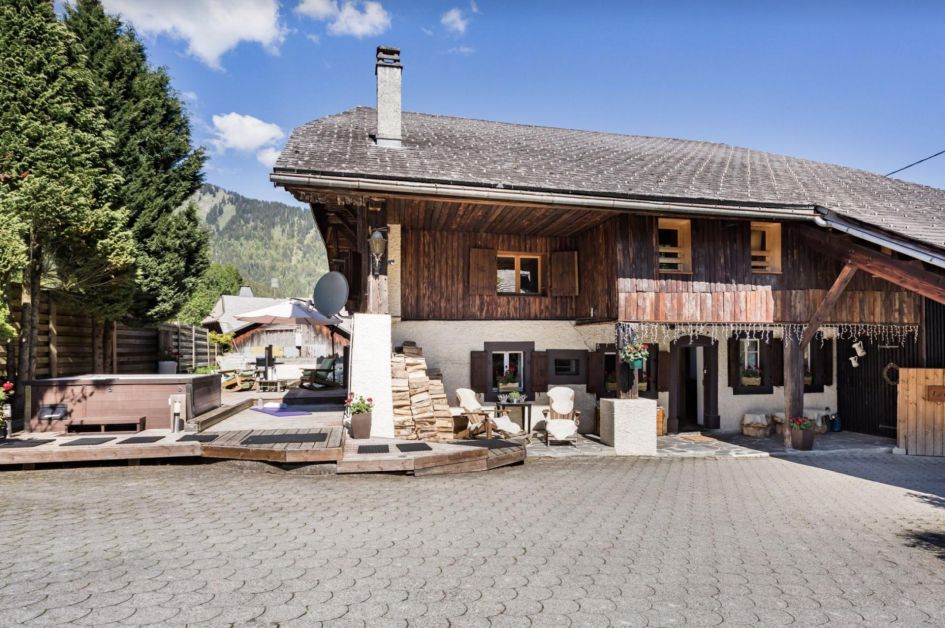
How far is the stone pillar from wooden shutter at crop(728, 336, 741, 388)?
13.0 feet

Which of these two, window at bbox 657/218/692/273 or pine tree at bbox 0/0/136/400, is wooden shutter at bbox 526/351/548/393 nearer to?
window at bbox 657/218/692/273

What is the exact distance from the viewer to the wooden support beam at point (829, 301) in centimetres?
1009

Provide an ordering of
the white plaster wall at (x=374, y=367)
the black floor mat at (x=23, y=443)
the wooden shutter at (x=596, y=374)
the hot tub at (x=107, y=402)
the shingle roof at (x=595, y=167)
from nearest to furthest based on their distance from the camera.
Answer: the black floor mat at (x=23, y=443), the hot tub at (x=107, y=402), the white plaster wall at (x=374, y=367), the shingle roof at (x=595, y=167), the wooden shutter at (x=596, y=374)

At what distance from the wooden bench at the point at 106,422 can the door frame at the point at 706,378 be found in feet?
35.5

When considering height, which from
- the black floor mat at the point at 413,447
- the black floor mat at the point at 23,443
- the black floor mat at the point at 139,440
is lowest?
the black floor mat at the point at 413,447

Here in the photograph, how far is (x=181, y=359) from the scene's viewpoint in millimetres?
18188

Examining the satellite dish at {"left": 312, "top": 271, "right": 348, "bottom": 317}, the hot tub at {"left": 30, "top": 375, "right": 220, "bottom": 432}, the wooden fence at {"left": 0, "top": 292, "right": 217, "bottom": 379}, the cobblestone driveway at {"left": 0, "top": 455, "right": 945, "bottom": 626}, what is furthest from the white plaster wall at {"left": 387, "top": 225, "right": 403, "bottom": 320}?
the wooden fence at {"left": 0, "top": 292, "right": 217, "bottom": 379}

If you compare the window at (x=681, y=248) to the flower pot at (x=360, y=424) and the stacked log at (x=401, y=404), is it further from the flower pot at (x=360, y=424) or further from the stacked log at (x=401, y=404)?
the flower pot at (x=360, y=424)

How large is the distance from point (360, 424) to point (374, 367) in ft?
3.70

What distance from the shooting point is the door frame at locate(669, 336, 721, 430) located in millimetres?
12492

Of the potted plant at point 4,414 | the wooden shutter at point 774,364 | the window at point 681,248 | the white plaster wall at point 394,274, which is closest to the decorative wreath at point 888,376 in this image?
the wooden shutter at point 774,364

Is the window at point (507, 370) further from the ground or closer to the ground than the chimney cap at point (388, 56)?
closer to the ground

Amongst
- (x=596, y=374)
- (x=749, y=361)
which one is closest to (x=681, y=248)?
(x=596, y=374)

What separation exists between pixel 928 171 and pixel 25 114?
22.8 meters
